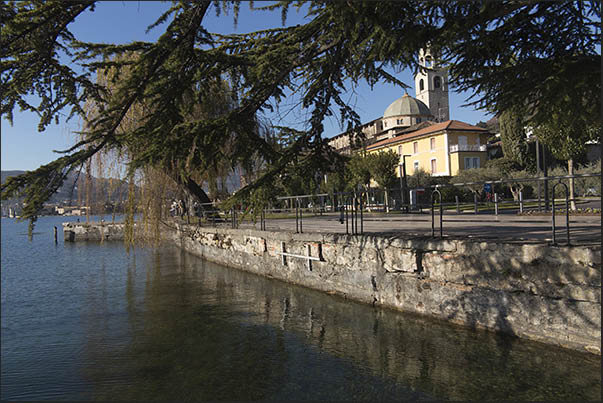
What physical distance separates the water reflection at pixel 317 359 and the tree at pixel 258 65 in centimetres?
277

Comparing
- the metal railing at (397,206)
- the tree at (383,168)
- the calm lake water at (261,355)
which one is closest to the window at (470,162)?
the tree at (383,168)

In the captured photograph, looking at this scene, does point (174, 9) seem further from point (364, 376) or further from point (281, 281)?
point (281, 281)

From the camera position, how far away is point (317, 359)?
7.04 m

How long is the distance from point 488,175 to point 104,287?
31094 mm

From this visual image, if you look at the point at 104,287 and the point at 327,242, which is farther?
the point at 104,287

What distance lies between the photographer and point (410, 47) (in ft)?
16.7

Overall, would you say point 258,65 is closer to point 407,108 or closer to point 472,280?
point 472,280

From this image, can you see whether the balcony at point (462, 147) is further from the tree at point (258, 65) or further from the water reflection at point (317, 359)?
the tree at point (258, 65)

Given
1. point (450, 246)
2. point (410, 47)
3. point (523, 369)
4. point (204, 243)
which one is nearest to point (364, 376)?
point (523, 369)

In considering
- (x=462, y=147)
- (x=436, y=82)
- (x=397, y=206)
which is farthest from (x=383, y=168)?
(x=436, y=82)

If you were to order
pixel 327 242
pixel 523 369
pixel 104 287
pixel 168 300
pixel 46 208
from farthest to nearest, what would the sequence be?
1. pixel 104 287
2. pixel 168 300
3. pixel 327 242
4. pixel 523 369
5. pixel 46 208

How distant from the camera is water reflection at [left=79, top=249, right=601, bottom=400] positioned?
5781 millimetres

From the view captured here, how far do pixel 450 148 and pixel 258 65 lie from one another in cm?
4652

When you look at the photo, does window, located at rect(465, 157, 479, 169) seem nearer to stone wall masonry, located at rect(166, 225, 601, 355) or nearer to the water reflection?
stone wall masonry, located at rect(166, 225, 601, 355)
